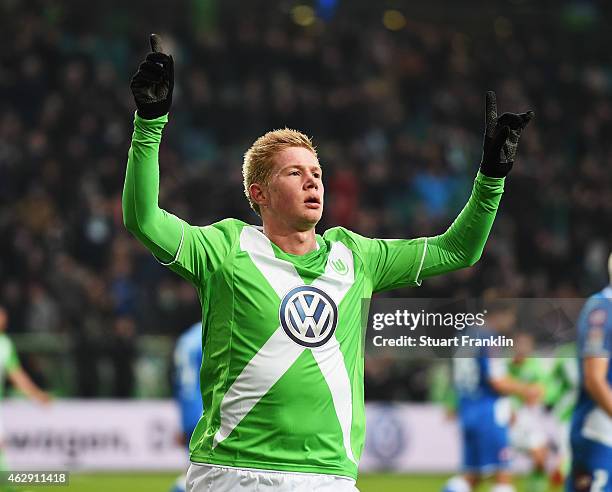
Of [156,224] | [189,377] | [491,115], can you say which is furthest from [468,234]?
[189,377]

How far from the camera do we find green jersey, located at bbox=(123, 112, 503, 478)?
4.22 m

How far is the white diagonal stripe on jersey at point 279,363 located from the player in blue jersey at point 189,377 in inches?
190

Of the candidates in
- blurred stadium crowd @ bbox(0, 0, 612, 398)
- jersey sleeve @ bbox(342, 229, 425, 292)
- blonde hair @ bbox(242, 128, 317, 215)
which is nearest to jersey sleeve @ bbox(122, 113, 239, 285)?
blonde hair @ bbox(242, 128, 317, 215)

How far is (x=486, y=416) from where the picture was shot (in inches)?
428

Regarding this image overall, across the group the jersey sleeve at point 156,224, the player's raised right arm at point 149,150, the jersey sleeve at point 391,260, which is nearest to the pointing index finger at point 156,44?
the player's raised right arm at point 149,150

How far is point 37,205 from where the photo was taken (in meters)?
17.4

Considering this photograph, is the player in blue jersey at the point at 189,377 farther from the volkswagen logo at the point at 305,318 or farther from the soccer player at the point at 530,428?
the volkswagen logo at the point at 305,318

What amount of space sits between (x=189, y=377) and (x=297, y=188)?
17.1ft

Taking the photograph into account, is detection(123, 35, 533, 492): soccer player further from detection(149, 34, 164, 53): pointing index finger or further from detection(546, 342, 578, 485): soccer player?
detection(546, 342, 578, 485): soccer player

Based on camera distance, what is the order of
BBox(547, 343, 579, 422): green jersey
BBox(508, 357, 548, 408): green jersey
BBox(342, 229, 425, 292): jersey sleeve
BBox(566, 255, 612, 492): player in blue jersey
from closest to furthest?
BBox(342, 229, 425, 292): jersey sleeve, BBox(566, 255, 612, 492): player in blue jersey, BBox(547, 343, 579, 422): green jersey, BBox(508, 357, 548, 408): green jersey

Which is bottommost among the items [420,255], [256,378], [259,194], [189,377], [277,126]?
[256,378]

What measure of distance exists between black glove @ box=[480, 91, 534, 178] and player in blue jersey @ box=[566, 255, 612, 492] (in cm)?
236

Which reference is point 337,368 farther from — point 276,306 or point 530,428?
point 530,428

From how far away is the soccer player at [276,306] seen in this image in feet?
13.7
